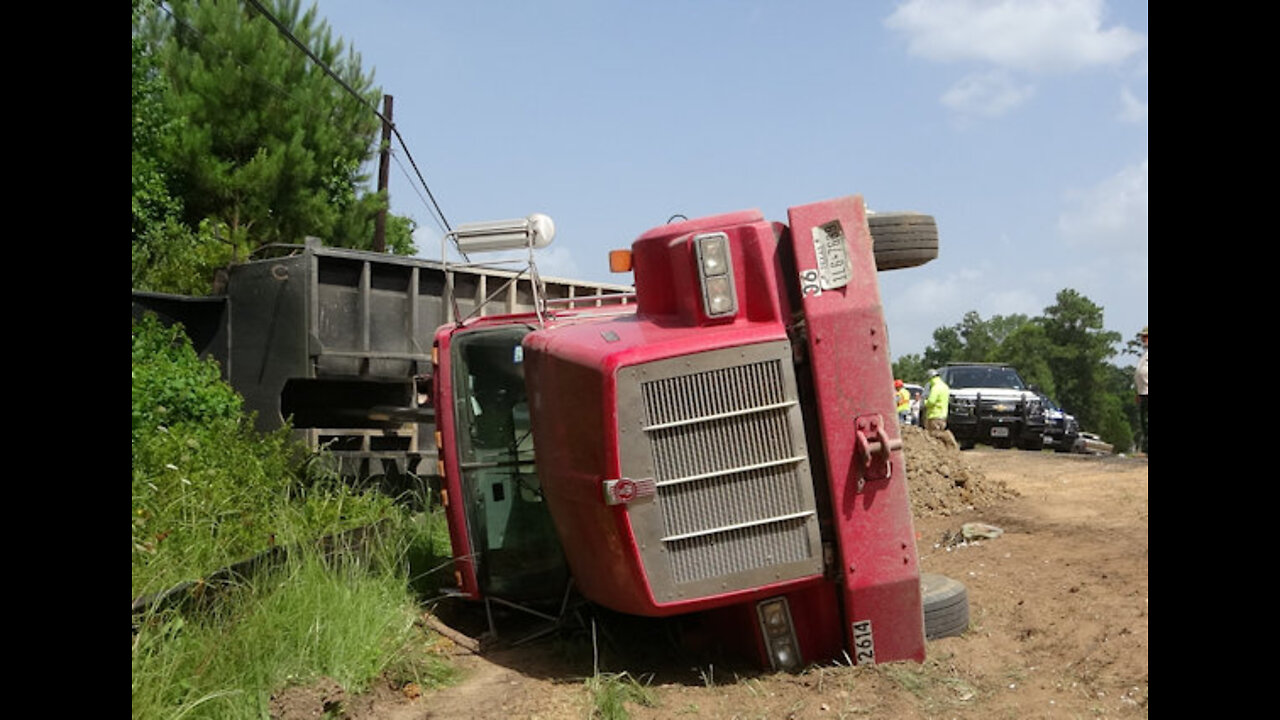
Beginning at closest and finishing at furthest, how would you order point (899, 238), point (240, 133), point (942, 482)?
point (899, 238) → point (942, 482) → point (240, 133)

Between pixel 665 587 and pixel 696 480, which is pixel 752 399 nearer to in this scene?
pixel 696 480

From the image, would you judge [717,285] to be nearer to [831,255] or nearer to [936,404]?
[831,255]

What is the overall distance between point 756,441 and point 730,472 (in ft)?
0.59

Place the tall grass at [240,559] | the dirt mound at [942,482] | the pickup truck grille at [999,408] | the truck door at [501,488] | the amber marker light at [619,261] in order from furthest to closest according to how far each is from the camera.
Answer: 1. the pickup truck grille at [999,408]
2. the dirt mound at [942,482]
3. the truck door at [501,488]
4. the amber marker light at [619,261]
5. the tall grass at [240,559]

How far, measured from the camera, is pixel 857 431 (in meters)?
5.46

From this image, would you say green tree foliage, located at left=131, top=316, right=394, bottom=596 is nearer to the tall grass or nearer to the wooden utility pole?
the tall grass

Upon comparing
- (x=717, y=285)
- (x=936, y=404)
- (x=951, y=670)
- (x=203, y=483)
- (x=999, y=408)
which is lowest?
(x=951, y=670)

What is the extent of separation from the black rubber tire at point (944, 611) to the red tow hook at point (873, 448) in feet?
3.67

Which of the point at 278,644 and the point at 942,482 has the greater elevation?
the point at 278,644

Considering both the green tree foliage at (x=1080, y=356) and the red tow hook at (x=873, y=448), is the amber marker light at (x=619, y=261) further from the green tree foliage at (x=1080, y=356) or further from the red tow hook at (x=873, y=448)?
the green tree foliage at (x=1080, y=356)

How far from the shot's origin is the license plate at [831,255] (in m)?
5.55

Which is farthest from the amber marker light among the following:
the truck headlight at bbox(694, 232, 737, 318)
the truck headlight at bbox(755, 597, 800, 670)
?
the truck headlight at bbox(755, 597, 800, 670)

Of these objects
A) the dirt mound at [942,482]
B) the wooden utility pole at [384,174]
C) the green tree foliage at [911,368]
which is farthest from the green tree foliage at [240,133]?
the green tree foliage at [911,368]

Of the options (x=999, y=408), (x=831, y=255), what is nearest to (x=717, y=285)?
(x=831, y=255)
